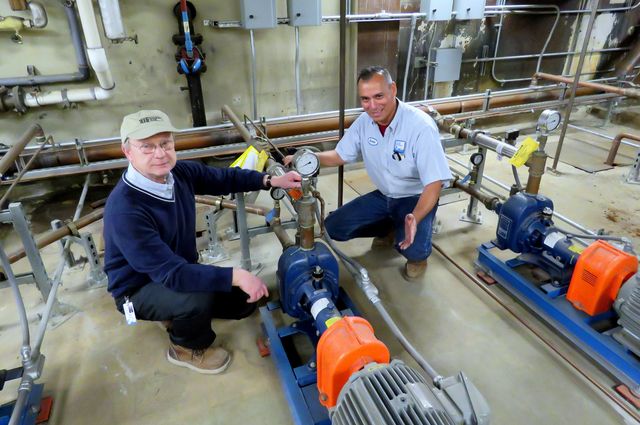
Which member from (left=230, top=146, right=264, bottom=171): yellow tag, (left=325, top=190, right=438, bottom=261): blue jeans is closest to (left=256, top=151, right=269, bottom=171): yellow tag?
(left=230, top=146, right=264, bottom=171): yellow tag

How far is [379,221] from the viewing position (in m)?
2.18

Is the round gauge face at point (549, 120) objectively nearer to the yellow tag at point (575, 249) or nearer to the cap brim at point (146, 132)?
the yellow tag at point (575, 249)

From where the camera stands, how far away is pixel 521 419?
1.43 meters

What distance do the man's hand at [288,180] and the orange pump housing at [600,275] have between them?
1190 mm

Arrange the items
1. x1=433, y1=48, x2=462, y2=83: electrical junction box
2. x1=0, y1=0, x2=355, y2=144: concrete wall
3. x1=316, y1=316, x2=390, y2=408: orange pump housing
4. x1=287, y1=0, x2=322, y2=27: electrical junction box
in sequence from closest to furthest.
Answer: x1=316, y1=316, x2=390, y2=408: orange pump housing, x1=0, y1=0, x2=355, y2=144: concrete wall, x1=287, y1=0, x2=322, y2=27: electrical junction box, x1=433, y1=48, x2=462, y2=83: electrical junction box

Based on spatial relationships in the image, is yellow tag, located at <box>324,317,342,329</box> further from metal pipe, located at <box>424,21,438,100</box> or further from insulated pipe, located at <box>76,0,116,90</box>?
metal pipe, located at <box>424,21,438,100</box>

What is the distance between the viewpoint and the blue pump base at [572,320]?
153cm

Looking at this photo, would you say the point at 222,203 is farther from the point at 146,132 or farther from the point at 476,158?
the point at 476,158

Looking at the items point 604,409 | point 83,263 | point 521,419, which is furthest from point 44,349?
point 604,409

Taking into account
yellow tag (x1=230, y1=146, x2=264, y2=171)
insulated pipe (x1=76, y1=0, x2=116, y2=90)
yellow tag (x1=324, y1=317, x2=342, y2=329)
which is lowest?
yellow tag (x1=324, y1=317, x2=342, y2=329)

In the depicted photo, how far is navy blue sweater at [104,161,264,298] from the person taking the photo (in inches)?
50.2

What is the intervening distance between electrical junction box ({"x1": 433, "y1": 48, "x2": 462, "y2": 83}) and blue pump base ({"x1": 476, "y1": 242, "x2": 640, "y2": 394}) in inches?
87.7

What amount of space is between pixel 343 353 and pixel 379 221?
4.00 feet

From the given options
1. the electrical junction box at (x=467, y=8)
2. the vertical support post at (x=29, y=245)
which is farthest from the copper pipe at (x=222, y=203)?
the electrical junction box at (x=467, y=8)
